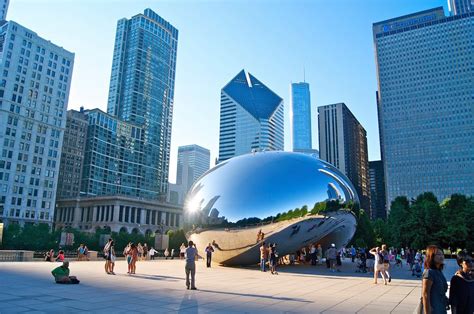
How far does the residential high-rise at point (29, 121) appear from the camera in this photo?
98.8 meters

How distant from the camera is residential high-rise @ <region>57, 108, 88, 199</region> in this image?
5600 inches

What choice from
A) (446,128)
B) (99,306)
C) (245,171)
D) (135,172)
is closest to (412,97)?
(446,128)

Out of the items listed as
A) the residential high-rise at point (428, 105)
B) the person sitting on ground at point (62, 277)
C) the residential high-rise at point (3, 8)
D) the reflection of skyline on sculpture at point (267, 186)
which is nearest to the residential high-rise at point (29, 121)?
the residential high-rise at point (3, 8)

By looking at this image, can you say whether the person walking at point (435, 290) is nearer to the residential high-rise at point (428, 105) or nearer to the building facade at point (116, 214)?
the building facade at point (116, 214)

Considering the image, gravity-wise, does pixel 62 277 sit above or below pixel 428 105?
below

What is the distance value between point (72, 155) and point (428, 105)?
15110cm

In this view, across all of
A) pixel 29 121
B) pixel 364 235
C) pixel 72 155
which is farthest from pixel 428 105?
pixel 29 121

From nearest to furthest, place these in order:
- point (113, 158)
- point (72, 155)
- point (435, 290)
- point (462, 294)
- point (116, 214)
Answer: point (435, 290)
point (462, 294)
point (116, 214)
point (72, 155)
point (113, 158)

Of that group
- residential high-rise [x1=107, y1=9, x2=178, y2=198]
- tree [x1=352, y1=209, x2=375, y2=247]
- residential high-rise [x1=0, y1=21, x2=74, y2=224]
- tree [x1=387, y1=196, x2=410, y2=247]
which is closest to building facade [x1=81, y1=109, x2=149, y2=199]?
residential high-rise [x1=107, y1=9, x2=178, y2=198]

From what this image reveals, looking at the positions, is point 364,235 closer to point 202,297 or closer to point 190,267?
point 190,267

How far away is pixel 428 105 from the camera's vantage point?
6373 inches

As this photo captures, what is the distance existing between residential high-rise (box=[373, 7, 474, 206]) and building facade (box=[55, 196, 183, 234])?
10117 cm

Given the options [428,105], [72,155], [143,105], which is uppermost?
[143,105]

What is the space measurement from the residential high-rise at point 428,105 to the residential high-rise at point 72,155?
131149 mm
